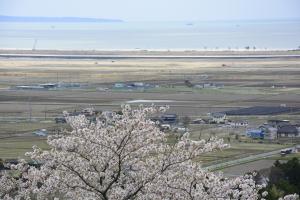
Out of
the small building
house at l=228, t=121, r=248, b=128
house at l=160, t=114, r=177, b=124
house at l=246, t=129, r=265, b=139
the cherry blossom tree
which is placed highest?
the small building

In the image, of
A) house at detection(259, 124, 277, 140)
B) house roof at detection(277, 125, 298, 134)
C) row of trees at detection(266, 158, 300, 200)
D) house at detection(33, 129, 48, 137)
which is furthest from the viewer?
house roof at detection(277, 125, 298, 134)

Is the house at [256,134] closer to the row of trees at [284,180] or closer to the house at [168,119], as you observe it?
the house at [168,119]

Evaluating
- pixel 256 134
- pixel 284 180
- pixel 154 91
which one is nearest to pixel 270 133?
pixel 256 134

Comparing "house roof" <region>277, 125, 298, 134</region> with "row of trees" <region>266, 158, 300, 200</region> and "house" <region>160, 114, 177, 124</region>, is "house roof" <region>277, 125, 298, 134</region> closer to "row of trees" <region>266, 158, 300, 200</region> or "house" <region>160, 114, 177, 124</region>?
"house" <region>160, 114, 177, 124</region>

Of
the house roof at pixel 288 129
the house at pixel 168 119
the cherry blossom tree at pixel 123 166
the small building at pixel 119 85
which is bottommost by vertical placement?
the house roof at pixel 288 129

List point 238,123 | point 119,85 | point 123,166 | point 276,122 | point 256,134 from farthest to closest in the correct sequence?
point 119,85 < point 238,123 < point 276,122 < point 256,134 < point 123,166

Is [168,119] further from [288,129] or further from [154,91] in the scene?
[154,91]

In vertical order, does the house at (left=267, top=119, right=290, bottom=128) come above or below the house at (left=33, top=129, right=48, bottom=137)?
above

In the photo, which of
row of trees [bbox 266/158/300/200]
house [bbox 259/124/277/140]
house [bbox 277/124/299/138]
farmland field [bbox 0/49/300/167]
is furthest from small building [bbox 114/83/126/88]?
row of trees [bbox 266/158/300/200]

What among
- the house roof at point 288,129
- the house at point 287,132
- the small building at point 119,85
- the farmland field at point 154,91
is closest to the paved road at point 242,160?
the farmland field at point 154,91
